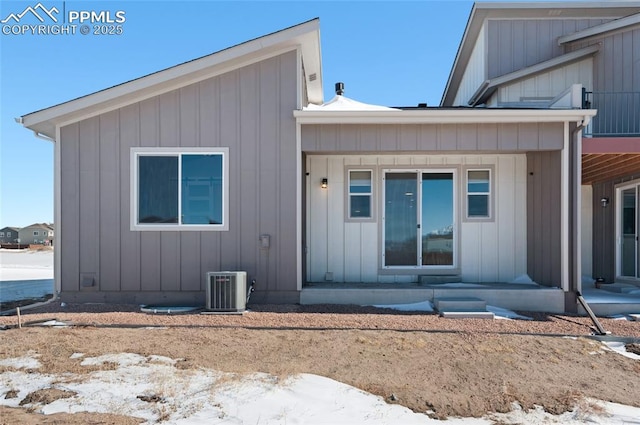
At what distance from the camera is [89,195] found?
22.6 ft

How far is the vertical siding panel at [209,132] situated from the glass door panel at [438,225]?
3.88 m

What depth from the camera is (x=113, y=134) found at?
6.92 m

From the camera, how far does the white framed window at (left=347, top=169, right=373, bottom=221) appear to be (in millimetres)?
8141

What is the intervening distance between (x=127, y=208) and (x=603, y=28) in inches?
428

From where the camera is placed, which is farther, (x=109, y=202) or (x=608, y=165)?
(x=608, y=165)

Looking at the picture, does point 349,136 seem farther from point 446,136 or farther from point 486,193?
point 486,193

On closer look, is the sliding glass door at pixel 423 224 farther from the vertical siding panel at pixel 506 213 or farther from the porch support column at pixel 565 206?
the porch support column at pixel 565 206

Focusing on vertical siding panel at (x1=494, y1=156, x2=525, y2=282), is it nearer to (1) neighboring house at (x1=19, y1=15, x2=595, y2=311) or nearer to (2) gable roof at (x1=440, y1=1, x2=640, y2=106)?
(1) neighboring house at (x1=19, y1=15, x2=595, y2=311)

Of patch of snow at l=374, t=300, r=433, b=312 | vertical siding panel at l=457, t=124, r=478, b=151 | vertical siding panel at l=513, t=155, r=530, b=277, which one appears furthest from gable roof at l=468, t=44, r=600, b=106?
patch of snow at l=374, t=300, r=433, b=312

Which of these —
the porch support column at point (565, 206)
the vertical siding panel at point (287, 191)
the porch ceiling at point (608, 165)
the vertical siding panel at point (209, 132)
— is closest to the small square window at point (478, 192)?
the porch support column at point (565, 206)

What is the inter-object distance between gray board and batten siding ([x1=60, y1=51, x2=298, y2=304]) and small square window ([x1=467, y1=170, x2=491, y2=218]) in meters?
3.70

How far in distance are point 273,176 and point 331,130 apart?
1.28 meters

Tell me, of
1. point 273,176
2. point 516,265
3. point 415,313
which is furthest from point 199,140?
point 516,265

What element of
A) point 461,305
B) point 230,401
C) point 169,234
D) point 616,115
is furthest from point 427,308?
point 616,115
